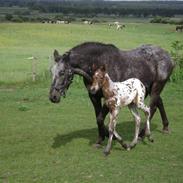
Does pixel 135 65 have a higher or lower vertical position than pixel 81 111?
higher

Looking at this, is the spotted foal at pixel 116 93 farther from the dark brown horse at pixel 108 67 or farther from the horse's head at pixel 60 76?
the horse's head at pixel 60 76

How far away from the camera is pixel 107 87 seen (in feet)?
35.6

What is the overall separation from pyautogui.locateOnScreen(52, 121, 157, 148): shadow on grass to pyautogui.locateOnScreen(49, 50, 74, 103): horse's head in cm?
193

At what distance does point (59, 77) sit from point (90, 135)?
311 cm

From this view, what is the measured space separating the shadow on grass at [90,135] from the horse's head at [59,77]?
193cm

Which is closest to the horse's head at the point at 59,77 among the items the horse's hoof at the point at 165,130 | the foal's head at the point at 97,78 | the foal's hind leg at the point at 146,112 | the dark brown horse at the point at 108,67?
the dark brown horse at the point at 108,67

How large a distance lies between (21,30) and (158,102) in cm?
5320

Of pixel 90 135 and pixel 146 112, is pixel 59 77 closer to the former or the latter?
pixel 146 112

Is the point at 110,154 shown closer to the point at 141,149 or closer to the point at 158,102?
the point at 141,149

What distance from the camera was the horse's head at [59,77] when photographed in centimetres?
1058

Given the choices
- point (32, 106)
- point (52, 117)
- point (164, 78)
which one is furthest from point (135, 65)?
point (32, 106)

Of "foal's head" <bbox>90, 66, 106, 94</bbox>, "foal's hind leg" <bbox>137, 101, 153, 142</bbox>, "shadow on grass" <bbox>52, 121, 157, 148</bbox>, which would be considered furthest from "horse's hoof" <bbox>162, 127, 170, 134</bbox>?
"foal's head" <bbox>90, 66, 106, 94</bbox>

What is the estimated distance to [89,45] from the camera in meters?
11.4

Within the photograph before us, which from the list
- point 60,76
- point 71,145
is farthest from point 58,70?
point 71,145
